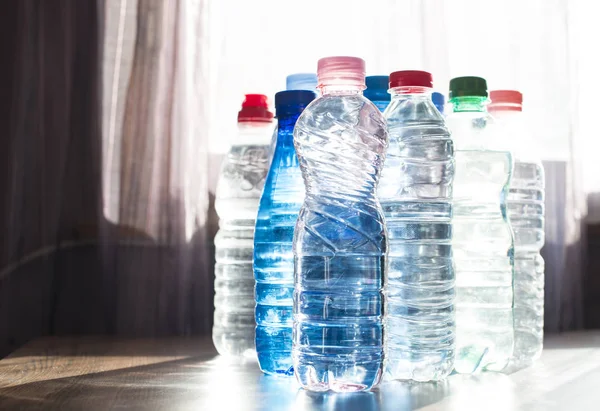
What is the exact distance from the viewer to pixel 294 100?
1.18m

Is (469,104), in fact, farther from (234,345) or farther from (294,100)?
(234,345)

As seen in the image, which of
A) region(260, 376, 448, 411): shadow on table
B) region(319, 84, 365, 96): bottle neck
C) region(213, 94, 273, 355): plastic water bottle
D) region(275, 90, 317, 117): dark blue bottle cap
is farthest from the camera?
region(213, 94, 273, 355): plastic water bottle

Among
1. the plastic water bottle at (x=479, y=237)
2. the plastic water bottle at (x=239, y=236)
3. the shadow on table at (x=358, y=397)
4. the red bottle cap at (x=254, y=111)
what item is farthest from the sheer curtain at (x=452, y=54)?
the shadow on table at (x=358, y=397)

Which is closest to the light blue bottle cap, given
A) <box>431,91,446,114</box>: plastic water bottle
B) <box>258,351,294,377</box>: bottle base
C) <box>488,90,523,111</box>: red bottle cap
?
<box>431,91,446,114</box>: plastic water bottle

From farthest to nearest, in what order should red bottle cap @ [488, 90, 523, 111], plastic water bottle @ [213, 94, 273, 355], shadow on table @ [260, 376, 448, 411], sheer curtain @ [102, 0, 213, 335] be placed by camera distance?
1. sheer curtain @ [102, 0, 213, 335]
2. plastic water bottle @ [213, 94, 273, 355]
3. red bottle cap @ [488, 90, 523, 111]
4. shadow on table @ [260, 376, 448, 411]

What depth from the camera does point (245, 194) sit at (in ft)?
5.22

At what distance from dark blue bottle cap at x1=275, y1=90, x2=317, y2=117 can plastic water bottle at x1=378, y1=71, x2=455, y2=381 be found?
0.13m

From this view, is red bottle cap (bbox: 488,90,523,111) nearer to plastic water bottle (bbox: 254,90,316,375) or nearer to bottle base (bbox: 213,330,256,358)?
plastic water bottle (bbox: 254,90,316,375)

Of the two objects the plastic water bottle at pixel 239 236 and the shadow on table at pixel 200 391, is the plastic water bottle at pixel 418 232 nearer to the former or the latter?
the shadow on table at pixel 200 391

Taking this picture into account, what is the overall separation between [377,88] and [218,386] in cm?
55

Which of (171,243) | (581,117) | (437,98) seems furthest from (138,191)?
(581,117)

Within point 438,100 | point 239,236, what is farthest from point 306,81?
point 239,236

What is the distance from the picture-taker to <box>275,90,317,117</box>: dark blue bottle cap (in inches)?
46.5

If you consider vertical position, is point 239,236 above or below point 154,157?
below
